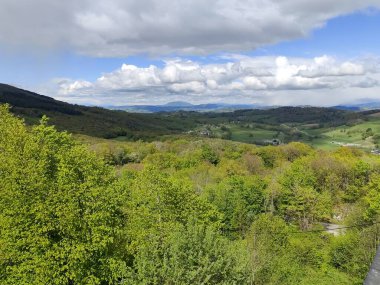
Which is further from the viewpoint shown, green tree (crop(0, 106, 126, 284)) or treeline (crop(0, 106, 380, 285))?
green tree (crop(0, 106, 126, 284))

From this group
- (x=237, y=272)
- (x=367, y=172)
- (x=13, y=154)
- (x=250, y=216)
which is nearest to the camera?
(x=237, y=272)

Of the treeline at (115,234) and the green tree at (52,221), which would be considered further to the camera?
the green tree at (52,221)

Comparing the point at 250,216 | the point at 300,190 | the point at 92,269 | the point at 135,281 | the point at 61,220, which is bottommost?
the point at 250,216

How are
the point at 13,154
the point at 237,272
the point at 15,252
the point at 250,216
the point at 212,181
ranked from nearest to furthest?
the point at 237,272
the point at 15,252
the point at 13,154
the point at 250,216
the point at 212,181

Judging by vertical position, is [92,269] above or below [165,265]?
below

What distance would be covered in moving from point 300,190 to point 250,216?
11.8m

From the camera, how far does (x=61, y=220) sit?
22.3 metres

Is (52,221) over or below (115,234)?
over

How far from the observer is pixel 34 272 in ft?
72.5

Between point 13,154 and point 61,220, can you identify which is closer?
point 61,220

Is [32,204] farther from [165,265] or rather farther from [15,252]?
[165,265]

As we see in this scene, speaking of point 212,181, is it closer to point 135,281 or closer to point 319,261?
point 319,261

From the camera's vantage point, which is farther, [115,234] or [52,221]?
[115,234]

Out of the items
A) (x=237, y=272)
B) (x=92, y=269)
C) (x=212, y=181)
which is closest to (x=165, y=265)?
(x=237, y=272)
